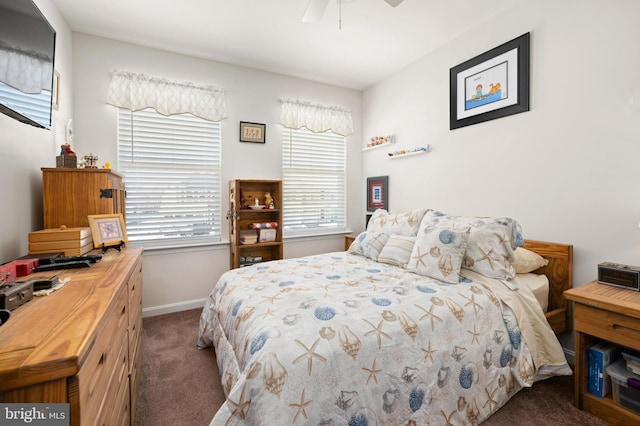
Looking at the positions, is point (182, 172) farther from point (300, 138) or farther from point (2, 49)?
point (2, 49)

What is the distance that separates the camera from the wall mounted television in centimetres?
114

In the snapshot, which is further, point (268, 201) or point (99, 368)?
point (268, 201)

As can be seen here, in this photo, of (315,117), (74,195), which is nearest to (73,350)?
(74,195)

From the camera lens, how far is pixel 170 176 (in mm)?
3166

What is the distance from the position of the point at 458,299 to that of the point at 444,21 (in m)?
2.45

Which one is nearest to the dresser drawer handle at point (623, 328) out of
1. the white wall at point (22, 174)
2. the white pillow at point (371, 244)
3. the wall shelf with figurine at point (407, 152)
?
the white pillow at point (371, 244)

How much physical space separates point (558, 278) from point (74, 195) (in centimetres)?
342

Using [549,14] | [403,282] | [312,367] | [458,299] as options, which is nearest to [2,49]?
[312,367]

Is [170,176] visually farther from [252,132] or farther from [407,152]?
[407,152]

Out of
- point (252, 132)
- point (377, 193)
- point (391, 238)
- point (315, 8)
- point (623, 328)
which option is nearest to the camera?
point (623, 328)

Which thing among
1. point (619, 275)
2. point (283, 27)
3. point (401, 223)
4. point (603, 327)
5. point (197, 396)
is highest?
point (283, 27)

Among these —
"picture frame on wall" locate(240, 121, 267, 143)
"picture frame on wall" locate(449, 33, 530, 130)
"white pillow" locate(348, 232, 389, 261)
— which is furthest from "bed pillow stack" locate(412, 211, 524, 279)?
"picture frame on wall" locate(240, 121, 267, 143)

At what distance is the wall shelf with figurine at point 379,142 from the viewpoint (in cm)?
372

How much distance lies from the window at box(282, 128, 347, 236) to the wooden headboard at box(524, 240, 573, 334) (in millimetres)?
2455
